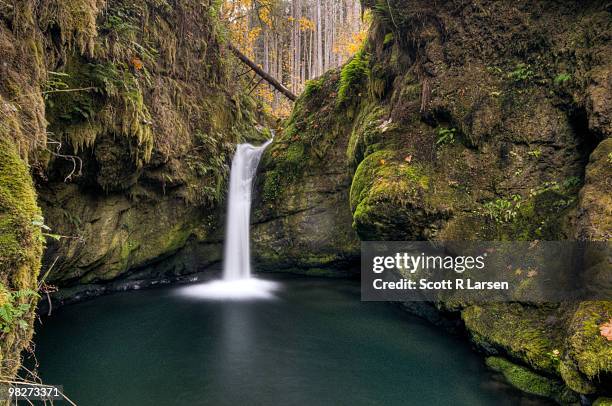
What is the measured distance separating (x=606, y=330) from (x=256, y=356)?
4.48 meters

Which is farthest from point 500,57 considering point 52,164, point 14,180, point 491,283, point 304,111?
point 52,164

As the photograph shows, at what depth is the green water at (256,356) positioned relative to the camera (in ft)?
15.5

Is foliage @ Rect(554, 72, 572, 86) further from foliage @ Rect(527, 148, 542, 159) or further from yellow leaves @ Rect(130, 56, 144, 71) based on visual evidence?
yellow leaves @ Rect(130, 56, 144, 71)

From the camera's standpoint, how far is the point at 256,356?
19.3 ft

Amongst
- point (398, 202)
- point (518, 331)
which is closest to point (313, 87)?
point (398, 202)

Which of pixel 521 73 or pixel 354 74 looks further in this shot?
pixel 354 74

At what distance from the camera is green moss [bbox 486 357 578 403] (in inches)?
170

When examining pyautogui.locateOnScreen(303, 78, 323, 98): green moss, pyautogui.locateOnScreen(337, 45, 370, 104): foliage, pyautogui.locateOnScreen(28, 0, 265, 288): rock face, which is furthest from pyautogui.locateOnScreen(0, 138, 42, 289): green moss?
pyautogui.locateOnScreen(303, 78, 323, 98): green moss

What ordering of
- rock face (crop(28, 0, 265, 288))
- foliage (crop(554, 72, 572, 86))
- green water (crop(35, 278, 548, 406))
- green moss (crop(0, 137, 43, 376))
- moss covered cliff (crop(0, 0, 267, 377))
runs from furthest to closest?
rock face (crop(28, 0, 265, 288)) < foliage (crop(554, 72, 572, 86)) < green water (crop(35, 278, 548, 406)) < moss covered cliff (crop(0, 0, 267, 377)) < green moss (crop(0, 137, 43, 376))

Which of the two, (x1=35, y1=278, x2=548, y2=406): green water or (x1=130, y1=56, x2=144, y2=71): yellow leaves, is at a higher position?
(x1=130, y1=56, x2=144, y2=71): yellow leaves

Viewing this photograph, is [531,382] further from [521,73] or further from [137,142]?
[137,142]

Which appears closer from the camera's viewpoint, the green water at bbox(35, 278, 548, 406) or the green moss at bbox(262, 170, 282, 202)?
the green water at bbox(35, 278, 548, 406)

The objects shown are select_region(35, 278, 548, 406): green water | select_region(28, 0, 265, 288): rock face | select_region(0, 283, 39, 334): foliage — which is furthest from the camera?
select_region(28, 0, 265, 288): rock face

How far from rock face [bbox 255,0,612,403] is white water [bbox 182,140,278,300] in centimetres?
434
